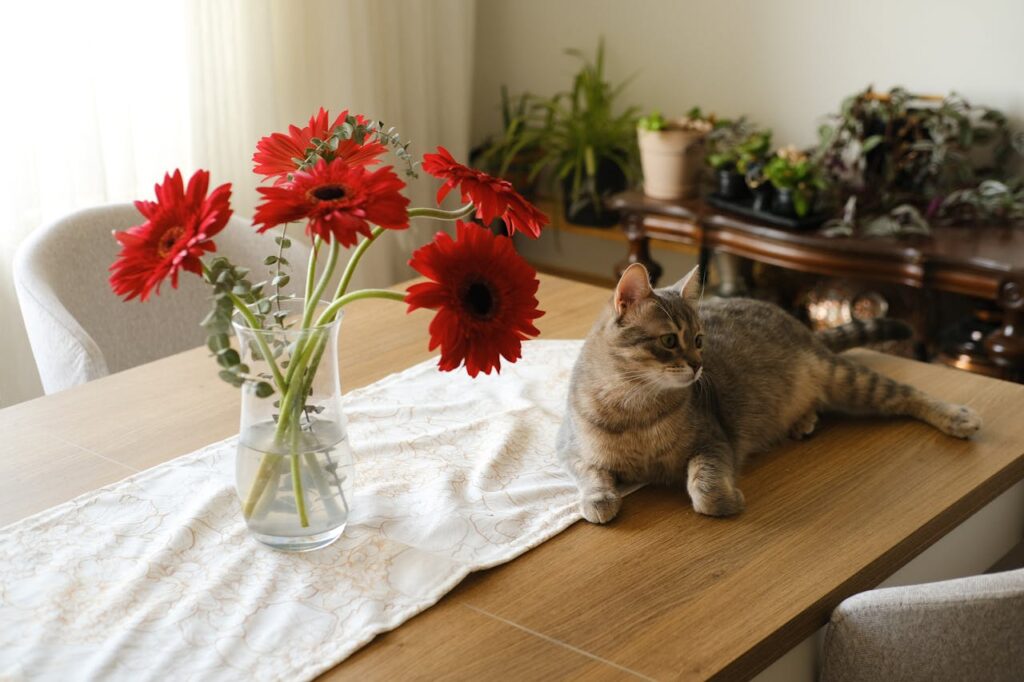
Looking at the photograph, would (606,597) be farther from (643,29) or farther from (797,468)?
(643,29)

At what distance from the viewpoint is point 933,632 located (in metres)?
1.13

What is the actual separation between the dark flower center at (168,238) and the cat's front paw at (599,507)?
60 cm

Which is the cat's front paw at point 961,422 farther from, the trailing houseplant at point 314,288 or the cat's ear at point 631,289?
the trailing houseplant at point 314,288

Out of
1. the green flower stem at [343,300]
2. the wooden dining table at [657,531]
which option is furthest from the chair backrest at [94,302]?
the green flower stem at [343,300]

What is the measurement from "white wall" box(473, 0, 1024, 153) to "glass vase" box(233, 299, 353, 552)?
97.9 inches

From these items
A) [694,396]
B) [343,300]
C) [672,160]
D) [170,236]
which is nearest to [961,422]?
[694,396]

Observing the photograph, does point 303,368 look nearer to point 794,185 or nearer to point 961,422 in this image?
point 961,422

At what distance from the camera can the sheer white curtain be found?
2.77m

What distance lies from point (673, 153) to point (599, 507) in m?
2.01

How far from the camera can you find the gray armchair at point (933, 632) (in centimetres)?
110

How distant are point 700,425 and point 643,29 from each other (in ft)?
8.26

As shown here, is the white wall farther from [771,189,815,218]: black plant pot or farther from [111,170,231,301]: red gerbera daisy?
[111,170,231,301]: red gerbera daisy

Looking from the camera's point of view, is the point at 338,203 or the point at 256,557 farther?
the point at 256,557

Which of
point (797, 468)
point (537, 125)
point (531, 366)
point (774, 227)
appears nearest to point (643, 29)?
point (537, 125)
